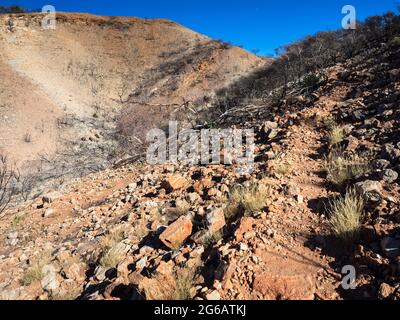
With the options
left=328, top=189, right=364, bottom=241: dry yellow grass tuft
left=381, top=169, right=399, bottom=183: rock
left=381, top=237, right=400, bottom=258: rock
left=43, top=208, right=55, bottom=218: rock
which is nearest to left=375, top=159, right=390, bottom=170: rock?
left=381, top=169, right=399, bottom=183: rock

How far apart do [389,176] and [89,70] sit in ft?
64.3

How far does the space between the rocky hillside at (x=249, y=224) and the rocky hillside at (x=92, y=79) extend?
20.3ft

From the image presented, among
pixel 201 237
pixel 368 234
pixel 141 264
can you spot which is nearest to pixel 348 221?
pixel 368 234

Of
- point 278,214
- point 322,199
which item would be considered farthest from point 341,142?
point 278,214

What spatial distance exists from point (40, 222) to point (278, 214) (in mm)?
3832

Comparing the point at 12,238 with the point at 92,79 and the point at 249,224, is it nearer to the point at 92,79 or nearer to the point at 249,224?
the point at 249,224

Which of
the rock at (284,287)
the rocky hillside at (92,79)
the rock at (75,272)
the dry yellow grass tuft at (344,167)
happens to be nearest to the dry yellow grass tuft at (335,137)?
the dry yellow grass tuft at (344,167)

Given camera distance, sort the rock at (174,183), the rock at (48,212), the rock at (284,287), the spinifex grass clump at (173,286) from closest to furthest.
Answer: the rock at (284,287), the spinifex grass clump at (173,286), the rock at (174,183), the rock at (48,212)

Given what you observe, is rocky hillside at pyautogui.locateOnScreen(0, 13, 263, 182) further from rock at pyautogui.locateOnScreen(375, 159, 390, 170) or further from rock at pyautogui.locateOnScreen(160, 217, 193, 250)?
rock at pyautogui.locateOnScreen(375, 159, 390, 170)

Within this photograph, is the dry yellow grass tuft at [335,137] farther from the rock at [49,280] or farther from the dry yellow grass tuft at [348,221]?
the rock at [49,280]

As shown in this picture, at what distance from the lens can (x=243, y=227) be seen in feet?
10.7

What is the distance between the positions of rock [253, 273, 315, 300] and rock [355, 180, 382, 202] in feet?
3.70

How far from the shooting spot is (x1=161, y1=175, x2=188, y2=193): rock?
5.11 metres

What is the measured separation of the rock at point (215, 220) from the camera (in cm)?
351
